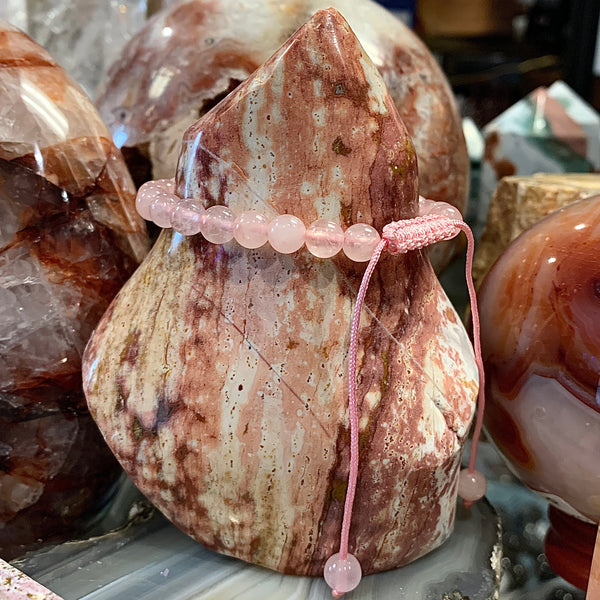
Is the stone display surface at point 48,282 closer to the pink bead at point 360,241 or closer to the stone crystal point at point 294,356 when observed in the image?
the stone crystal point at point 294,356

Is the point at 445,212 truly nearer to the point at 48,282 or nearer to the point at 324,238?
the point at 324,238

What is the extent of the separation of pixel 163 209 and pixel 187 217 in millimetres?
21

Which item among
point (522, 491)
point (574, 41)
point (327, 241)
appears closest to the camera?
point (327, 241)

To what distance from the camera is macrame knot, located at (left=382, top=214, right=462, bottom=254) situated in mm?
437

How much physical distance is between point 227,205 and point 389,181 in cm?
10

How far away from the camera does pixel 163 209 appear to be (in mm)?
464

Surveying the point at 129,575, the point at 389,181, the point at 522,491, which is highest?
the point at 389,181

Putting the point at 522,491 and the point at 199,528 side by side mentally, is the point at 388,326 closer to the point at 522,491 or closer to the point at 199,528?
the point at 199,528

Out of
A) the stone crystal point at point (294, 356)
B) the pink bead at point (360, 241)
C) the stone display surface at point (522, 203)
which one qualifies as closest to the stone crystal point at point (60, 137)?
the stone crystal point at point (294, 356)

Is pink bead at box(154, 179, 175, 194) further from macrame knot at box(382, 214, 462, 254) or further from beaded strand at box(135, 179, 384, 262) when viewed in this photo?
macrame knot at box(382, 214, 462, 254)

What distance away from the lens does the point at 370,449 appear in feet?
1.47

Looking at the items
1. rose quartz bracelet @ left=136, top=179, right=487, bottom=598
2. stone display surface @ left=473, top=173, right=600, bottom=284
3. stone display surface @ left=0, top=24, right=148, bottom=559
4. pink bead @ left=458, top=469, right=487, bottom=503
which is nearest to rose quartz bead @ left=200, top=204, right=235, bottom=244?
rose quartz bracelet @ left=136, top=179, right=487, bottom=598

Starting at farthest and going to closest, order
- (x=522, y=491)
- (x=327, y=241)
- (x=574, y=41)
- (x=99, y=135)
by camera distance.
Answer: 1. (x=574, y=41)
2. (x=522, y=491)
3. (x=99, y=135)
4. (x=327, y=241)

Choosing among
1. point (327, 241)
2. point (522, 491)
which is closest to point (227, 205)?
point (327, 241)
